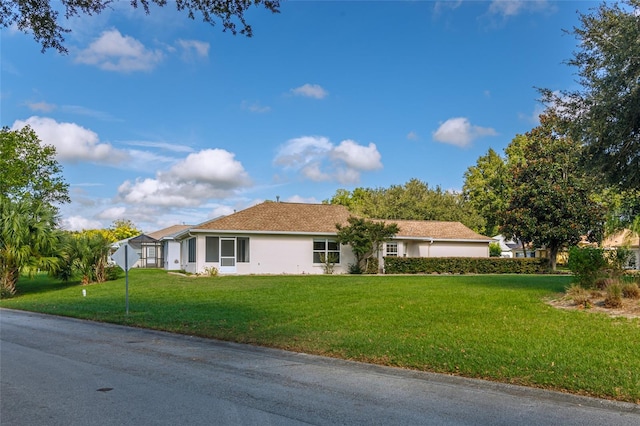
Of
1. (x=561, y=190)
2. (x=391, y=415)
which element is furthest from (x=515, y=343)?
(x=561, y=190)

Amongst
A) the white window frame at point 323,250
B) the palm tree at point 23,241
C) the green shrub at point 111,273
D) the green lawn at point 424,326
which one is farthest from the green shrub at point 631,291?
the palm tree at point 23,241

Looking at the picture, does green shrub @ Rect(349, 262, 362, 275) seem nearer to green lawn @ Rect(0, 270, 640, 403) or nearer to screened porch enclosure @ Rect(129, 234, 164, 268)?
green lawn @ Rect(0, 270, 640, 403)

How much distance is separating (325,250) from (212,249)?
6874 mm

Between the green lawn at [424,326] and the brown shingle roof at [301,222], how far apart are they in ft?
35.0

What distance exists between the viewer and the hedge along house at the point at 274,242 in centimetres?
3091

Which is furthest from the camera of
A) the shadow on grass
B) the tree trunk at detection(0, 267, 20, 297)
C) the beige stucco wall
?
the beige stucco wall

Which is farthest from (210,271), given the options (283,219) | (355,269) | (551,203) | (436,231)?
(551,203)

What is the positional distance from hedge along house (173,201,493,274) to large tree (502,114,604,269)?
5767 millimetres

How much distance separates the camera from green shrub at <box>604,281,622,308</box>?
1178cm

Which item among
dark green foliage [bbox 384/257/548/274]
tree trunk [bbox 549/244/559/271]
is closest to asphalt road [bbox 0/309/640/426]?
dark green foliage [bbox 384/257/548/274]

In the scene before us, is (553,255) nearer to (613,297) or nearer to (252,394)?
(613,297)

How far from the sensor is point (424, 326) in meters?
11.3

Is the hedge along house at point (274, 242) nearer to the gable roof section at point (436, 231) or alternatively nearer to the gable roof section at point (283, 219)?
the gable roof section at point (283, 219)

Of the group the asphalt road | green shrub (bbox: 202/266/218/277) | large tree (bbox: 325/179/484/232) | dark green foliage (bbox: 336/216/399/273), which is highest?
large tree (bbox: 325/179/484/232)
